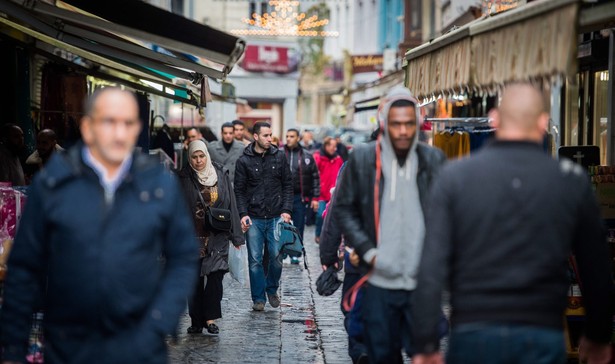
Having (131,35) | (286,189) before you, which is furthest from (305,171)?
(131,35)

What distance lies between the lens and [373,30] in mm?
47938

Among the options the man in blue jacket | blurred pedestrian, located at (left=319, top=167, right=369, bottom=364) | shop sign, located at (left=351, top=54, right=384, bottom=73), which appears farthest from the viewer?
shop sign, located at (left=351, top=54, right=384, bottom=73)

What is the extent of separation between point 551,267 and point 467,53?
9.06ft

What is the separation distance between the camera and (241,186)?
11992mm

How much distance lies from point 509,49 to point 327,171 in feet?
42.4

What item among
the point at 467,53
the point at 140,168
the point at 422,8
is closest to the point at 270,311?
the point at 467,53

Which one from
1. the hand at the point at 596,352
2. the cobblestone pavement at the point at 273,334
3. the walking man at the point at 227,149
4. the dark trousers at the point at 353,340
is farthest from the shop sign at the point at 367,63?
the hand at the point at 596,352

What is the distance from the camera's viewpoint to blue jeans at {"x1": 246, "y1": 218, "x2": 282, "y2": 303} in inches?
466

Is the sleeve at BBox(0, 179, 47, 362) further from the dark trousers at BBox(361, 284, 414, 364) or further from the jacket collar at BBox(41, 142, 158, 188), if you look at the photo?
the dark trousers at BBox(361, 284, 414, 364)

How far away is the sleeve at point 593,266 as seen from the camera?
4.51m

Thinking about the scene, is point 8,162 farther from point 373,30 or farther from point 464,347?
point 373,30

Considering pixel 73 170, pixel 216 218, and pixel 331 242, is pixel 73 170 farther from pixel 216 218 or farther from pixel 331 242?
pixel 216 218

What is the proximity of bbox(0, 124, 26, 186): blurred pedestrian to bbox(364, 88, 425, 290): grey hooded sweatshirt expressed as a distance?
554 cm

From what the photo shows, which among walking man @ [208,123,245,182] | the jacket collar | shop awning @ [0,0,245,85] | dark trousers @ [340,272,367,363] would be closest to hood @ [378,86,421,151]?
dark trousers @ [340,272,367,363]
